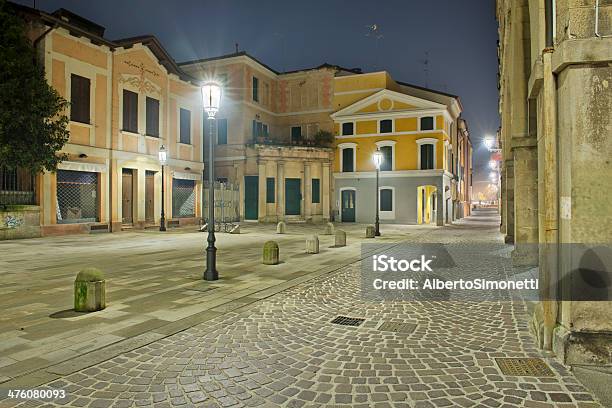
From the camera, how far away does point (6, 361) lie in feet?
15.1

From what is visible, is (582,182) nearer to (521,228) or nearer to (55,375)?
(55,375)

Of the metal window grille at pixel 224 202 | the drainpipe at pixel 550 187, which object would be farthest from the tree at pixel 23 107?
the drainpipe at pixel 550 187

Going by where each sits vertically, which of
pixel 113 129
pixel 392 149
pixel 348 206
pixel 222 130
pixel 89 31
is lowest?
pixel 348 206

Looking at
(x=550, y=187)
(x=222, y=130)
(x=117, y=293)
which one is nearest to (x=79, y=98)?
(x=222, y=130)

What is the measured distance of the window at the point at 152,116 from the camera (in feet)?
80.9

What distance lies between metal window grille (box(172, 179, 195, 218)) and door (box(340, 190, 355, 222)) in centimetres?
1364

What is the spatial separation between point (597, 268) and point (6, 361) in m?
6.78

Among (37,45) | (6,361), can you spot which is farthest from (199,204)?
(6,361)

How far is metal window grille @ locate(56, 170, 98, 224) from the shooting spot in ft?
65.0

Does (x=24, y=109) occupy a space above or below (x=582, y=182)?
above

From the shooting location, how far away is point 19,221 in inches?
703

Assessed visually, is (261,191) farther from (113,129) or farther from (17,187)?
(17,187)

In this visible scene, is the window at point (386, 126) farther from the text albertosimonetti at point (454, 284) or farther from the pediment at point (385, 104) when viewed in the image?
the text albertosimonetti at point (454, 284)

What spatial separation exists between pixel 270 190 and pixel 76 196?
16152mm
